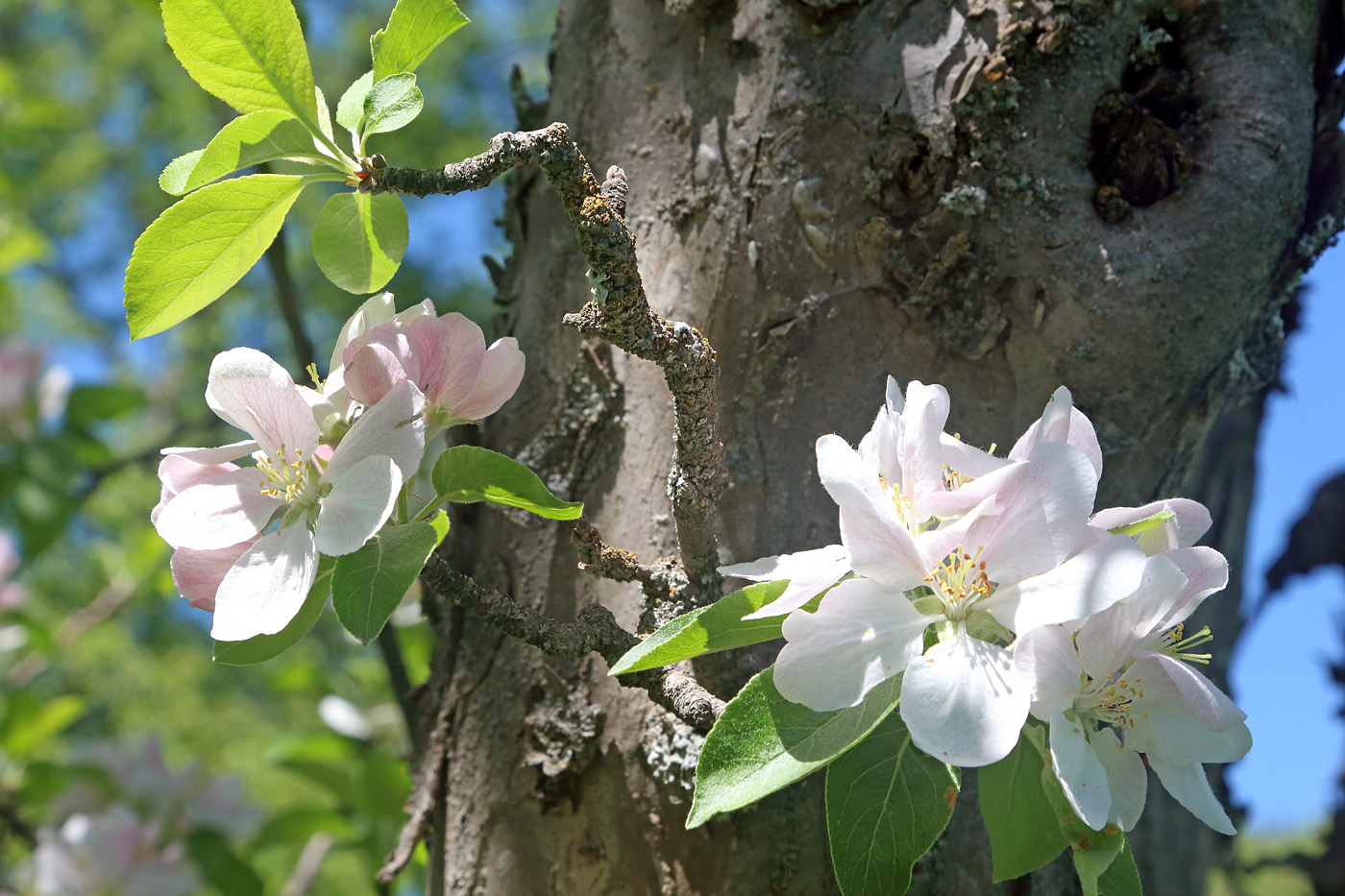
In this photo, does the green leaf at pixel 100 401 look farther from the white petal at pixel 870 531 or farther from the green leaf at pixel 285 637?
the white petal at pixel 870 531

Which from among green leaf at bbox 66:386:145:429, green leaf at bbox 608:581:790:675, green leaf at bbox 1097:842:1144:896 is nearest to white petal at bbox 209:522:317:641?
green leaf at bbox 608:581:790:675

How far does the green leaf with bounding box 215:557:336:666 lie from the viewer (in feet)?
2.02

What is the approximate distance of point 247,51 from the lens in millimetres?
656

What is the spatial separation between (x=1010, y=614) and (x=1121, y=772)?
0.15m

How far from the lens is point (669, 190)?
3.29 ft

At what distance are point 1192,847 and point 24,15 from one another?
34.2 ft

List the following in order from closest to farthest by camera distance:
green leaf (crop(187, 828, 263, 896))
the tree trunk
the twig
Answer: the tree trunk → green leaf (crop(187, 828, 263, 896)) → the twig

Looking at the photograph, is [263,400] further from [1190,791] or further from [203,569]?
[1190,791]

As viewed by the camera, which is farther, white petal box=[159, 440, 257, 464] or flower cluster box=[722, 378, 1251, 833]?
white petal box=[159, 440, 257, 464]

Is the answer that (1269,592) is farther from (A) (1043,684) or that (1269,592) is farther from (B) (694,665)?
(A) (1043,684)

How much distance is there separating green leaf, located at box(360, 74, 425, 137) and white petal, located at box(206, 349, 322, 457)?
19 cm

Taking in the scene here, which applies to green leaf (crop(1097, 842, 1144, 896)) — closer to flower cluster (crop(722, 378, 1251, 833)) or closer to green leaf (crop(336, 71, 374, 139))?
flower cluster (crop(722, 378, 1251, 833))

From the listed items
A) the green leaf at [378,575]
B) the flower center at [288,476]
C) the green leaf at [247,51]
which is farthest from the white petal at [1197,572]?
the green leaf at [247,51]

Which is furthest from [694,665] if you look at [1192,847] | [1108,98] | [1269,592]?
[1269,592]
